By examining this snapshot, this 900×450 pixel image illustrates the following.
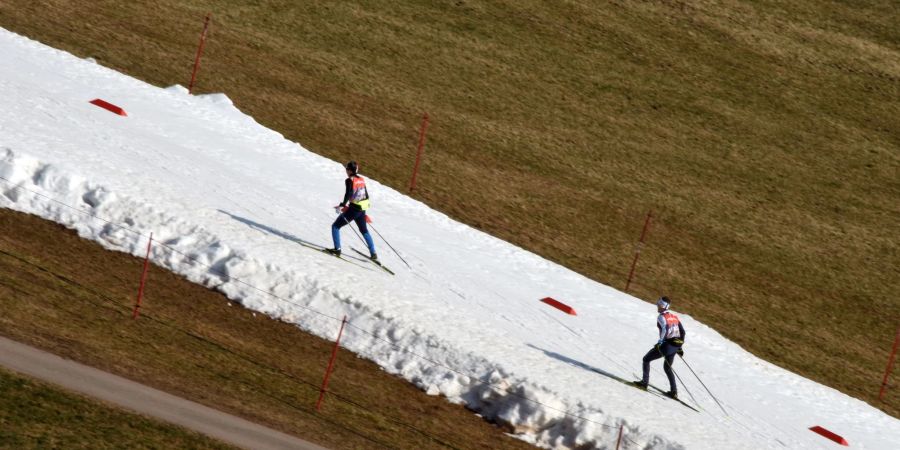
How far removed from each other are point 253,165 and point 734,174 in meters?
19.5

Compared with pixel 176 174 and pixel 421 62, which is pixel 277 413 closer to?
pixel 176 174

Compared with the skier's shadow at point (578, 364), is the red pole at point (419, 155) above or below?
above

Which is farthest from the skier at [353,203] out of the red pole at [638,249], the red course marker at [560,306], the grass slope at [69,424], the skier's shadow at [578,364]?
the red pole at [638,249]

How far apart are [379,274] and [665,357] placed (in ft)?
22.8

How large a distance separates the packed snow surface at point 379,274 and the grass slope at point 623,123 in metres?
2.02

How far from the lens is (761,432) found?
2580 cm

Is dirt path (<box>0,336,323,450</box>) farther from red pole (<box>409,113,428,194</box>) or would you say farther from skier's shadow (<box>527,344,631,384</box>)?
red pole (<box>409,113,428,194</box>)

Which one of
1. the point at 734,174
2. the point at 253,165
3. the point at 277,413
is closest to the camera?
the point at 277,413

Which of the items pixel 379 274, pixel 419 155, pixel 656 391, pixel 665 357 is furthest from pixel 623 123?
pixel 379 274

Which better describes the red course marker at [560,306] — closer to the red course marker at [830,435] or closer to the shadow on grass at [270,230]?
the shadow on grass at [270,230]

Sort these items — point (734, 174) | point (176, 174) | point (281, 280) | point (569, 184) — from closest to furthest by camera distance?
1. point (281, 280)
2. point (176, 174)
3. point (569, 184)
4. point (734, 174)

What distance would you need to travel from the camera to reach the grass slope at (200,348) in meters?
19.4

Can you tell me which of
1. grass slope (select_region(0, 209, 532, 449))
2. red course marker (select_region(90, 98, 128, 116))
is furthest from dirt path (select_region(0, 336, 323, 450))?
red course marker (select_region(90, 98, 128, 116))

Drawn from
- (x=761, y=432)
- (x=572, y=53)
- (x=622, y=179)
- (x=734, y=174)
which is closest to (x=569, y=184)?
(x=622, y=179)
